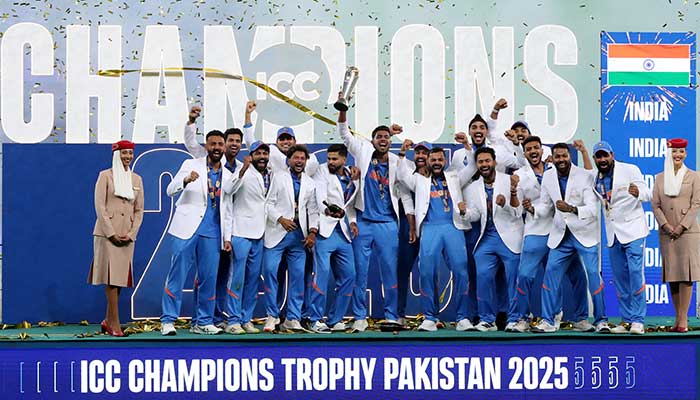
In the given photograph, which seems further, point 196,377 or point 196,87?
point 196,87

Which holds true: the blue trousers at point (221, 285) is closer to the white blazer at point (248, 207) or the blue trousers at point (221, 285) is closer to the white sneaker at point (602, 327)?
the white blazer at point (248, 207)

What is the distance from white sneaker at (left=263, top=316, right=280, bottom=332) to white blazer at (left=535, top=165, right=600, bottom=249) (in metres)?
2.39

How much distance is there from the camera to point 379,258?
9.88 meters

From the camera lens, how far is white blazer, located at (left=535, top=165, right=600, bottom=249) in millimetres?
9469

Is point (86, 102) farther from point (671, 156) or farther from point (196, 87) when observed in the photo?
point (671, 156)

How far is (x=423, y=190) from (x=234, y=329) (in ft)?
6.58

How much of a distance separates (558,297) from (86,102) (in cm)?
476

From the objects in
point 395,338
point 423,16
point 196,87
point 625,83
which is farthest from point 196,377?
point 625,83

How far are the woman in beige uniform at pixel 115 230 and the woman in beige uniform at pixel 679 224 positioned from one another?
4.43 meters

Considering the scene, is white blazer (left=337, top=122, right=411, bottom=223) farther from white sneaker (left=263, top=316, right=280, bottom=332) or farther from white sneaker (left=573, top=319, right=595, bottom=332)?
white sneaker (left=573, top=319, right=595, bottom=332)

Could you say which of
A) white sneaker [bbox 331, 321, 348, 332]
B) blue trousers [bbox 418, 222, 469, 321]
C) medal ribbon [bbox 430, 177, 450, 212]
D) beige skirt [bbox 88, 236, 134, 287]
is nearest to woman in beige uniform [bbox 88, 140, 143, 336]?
beige skirt [bbox 88, 236, 134, 287]

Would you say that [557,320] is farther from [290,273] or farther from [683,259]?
[290,273]

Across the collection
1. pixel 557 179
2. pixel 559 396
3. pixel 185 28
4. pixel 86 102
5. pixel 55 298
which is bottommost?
pixel 559 396

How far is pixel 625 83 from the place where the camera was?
11000mm
